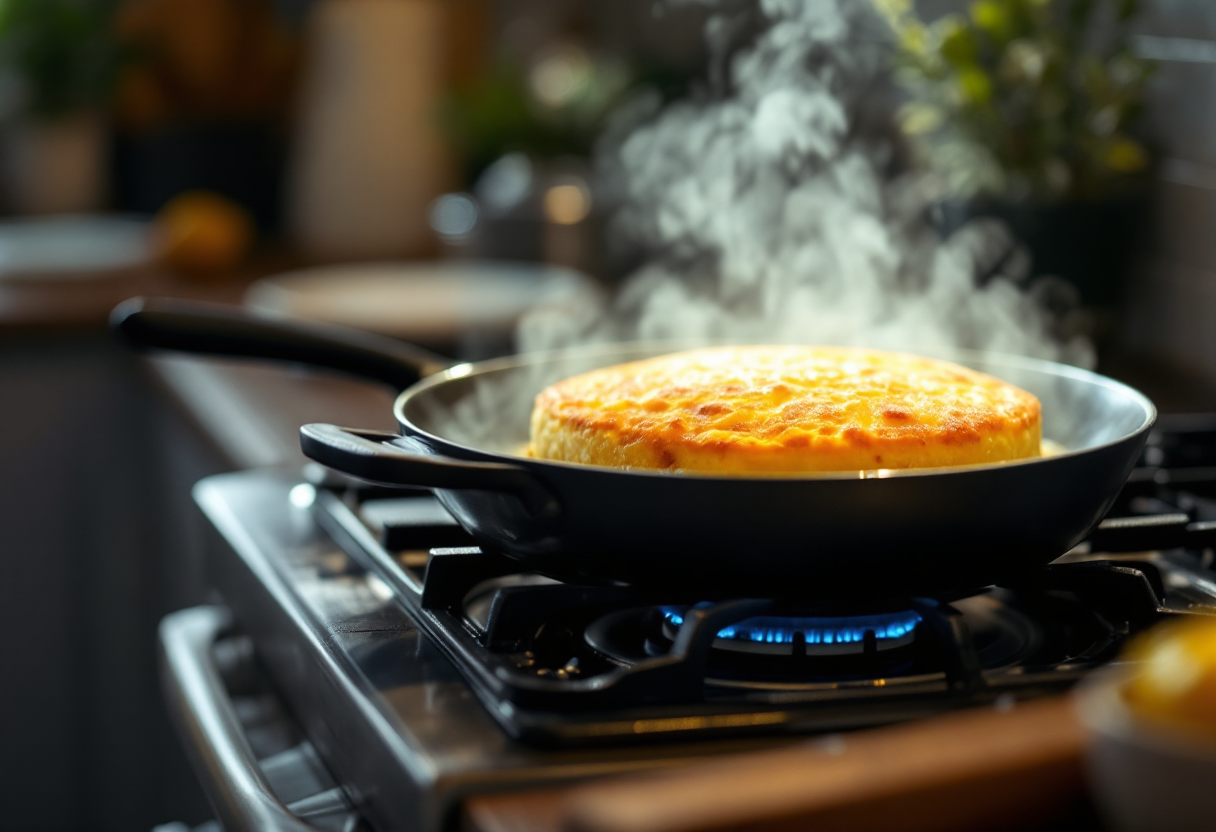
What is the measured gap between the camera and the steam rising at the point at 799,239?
135 centimetres

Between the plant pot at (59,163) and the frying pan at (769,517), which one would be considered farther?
the plant pot at (59,163)

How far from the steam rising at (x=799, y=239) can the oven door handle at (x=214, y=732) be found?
286mm

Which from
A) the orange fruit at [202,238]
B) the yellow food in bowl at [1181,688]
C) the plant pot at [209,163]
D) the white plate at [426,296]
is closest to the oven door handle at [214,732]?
→ the yellow food in bowl at [1181,688]

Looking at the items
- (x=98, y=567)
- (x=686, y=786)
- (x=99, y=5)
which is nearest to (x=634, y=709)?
(x=686, y=786)

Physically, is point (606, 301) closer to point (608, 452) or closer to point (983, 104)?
point (983, 104)

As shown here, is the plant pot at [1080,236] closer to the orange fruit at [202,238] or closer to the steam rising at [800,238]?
the steam rising at [800,238]

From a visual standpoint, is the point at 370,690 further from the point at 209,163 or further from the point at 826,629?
the point at 209,163

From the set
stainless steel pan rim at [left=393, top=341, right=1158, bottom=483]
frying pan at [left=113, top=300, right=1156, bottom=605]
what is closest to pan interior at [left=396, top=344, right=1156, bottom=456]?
stainless steel pan rim at [left=393, top=341, right=1158, bottom=483]

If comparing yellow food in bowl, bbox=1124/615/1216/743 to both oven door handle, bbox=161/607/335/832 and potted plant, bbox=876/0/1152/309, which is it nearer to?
oven door handle, bbox=161/607/335/832

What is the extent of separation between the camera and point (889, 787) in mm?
416

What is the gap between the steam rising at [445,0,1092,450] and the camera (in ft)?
4.42

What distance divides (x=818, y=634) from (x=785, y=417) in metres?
0.11

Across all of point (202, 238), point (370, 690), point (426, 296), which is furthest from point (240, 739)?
point (202, 238)

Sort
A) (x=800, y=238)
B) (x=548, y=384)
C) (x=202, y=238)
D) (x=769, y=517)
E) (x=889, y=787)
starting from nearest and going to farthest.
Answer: (x=889, y=787) → (x=769, y=517) → (x=548, y=384) → (x=800, y=238) → (x=202, y=238)
